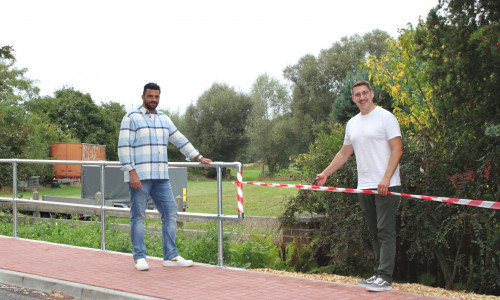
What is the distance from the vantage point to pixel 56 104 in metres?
62.7

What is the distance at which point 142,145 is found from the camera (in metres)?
6.51

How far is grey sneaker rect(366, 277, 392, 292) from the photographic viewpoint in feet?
17.3

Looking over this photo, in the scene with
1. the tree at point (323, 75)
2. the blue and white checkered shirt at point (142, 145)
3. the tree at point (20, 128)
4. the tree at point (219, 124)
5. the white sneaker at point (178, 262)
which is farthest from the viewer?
the tree at point (219, 124)

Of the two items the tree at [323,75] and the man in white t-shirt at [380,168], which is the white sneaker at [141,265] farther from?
the tree at [323,75]

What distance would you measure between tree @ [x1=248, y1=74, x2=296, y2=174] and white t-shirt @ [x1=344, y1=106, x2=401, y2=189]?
53.9 meters

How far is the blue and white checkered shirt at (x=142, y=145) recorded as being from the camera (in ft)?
21.1

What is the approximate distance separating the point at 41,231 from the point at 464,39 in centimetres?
756

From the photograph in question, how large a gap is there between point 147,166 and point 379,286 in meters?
2.83

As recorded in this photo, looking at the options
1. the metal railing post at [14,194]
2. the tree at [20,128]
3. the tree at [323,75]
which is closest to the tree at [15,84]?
the tree at [20,128]

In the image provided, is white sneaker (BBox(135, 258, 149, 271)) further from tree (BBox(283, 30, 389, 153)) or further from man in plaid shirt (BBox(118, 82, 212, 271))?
tree (BBox(283, 30, 389, 153))

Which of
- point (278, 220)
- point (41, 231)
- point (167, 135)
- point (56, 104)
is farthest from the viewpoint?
point (56, 104)

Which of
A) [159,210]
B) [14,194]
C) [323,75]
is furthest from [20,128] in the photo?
[323,75]

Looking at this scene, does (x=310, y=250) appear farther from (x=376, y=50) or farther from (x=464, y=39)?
(x=376, y=50)

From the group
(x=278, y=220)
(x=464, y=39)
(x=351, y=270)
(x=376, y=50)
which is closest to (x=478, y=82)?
(x=464, y=39)
